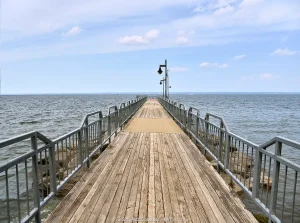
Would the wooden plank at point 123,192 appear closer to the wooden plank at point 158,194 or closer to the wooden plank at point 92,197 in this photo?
the wooden plank at point 92,197

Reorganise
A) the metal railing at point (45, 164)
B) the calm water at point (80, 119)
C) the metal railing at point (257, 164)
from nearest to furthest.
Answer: the metal railing at point (45, 164) → the metal railing at point (257, 164) → the calm water at point (80, 119)

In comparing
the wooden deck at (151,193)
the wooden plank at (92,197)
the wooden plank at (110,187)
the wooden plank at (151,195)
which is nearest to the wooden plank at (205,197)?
the wooden deck at (151,193)

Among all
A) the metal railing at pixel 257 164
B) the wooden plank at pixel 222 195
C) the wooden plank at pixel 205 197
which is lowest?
the wooden plank at pixel 222 195

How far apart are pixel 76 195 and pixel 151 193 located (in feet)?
4.36

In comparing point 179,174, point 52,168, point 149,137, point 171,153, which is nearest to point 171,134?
point 149,137

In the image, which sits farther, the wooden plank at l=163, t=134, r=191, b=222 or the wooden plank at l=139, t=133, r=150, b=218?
the wooden plank at l=139, t=133, r=150, b=218

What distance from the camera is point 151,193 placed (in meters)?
4.91

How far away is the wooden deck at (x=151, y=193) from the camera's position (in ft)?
13.4

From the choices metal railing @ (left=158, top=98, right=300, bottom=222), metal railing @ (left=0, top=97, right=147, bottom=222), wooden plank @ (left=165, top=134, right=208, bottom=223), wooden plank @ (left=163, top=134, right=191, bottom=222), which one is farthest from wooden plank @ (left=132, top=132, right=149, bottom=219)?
metal railing @ (left=158, top=98, right=300, bottom=222)

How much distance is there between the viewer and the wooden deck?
4074mm

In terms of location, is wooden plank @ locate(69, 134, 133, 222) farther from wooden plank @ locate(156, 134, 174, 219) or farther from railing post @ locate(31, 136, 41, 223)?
wooden plank @ locate(156, 134, 174, 219)

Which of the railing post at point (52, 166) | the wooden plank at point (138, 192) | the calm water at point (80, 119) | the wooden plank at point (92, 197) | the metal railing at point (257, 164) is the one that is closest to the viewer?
the metal railing at point (257, 164)

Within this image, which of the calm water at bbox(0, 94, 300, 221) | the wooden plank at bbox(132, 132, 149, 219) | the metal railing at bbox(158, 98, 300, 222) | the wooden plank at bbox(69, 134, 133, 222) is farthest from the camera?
the calm water at bbox(0, 94, 300, 221)

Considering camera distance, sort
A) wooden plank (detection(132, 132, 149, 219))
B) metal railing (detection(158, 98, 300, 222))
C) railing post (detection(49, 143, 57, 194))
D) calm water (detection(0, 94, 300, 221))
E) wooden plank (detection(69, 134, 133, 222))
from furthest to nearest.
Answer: calm water (detection(0, 94, 300, 221)), railing post (detection(49, 143, 57, 194)), wooden plank (detection(132, 132, 149, 219)), wooden plank (detection(69, 134, 133, 222)), metal railing (detection(158, 98, 300, 222))
